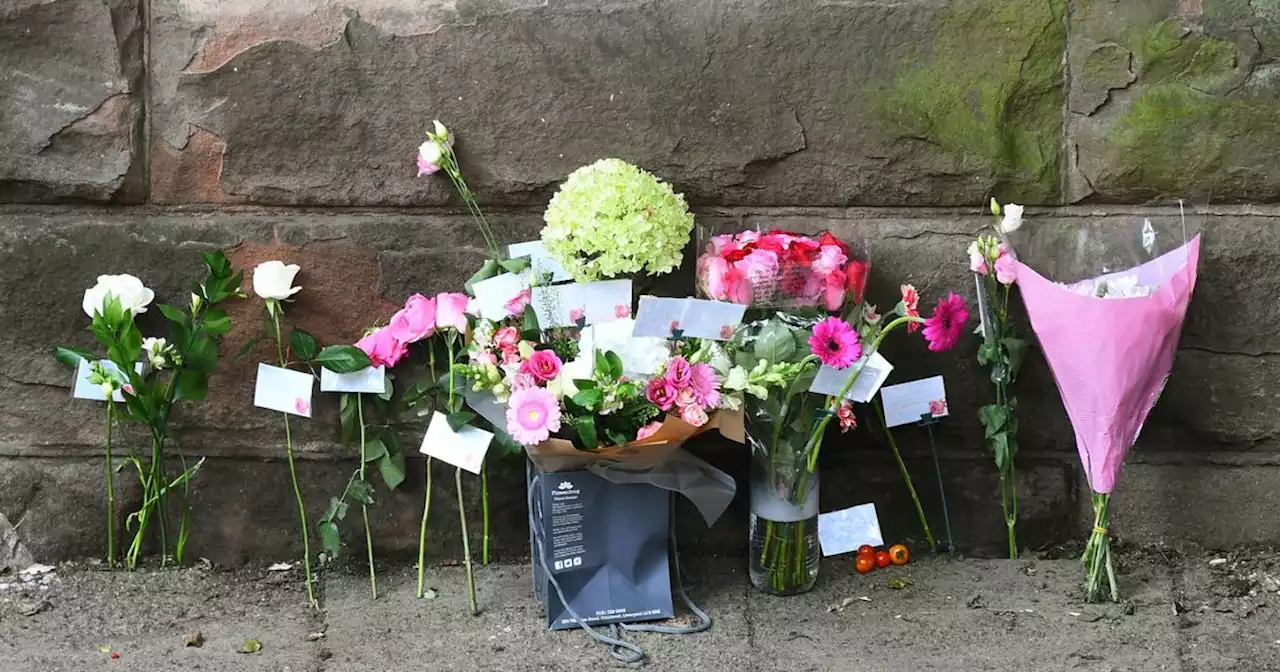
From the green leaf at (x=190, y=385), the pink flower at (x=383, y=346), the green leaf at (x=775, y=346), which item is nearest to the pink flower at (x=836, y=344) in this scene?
the green leaf at (x=775, y=346)

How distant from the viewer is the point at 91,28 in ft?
7.03

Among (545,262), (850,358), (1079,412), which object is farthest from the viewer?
(545,262)

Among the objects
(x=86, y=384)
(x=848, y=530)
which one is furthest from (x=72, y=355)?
(x=848, y=530)

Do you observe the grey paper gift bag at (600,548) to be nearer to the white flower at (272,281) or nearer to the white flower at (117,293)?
the white flower at (272,281)

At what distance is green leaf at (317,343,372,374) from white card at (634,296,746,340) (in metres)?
0.56

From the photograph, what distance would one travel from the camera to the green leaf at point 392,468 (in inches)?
86.6

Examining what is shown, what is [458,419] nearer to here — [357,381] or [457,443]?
[457,443]

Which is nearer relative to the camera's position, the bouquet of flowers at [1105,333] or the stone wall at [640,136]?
the bouquet of flowers at [1105,333]

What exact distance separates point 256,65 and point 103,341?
0.57 metres

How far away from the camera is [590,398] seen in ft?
5.86

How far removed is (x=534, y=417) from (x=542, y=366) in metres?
0.09

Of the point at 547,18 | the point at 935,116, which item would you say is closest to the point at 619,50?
the point at 547,18

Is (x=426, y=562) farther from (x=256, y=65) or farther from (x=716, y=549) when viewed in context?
(x=256, y=65)

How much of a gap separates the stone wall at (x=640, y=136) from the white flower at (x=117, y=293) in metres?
0.05
